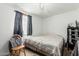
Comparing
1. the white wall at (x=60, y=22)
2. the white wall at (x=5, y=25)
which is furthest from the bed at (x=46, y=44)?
the white wall at (x=5, y=25)

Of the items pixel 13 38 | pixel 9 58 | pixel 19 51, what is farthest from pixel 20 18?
pixel 9 58

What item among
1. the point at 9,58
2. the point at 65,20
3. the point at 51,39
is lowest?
the point at 9,58

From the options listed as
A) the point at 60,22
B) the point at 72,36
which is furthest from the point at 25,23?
the point at 72,36

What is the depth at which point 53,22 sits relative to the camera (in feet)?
5.22

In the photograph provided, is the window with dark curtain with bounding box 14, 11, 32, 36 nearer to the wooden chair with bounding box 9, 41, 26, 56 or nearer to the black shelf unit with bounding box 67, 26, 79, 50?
the wooden chair with bounding box 9, 41, 26, 56

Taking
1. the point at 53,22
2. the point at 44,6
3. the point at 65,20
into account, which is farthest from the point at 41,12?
the point at 65,20

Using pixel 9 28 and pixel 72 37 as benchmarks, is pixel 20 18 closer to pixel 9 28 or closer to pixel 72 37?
pixel 9 28

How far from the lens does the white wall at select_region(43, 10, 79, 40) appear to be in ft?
5.06

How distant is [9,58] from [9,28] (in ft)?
1.38

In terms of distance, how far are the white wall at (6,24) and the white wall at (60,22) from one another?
0.37 ft

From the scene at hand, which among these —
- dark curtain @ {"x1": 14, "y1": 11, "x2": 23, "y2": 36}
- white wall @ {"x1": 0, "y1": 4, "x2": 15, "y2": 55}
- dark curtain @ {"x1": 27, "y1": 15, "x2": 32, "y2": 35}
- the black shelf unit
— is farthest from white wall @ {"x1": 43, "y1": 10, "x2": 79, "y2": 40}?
white wall @ {"x1": 0, "y1": 4, "x2": 15, "y2": 55}

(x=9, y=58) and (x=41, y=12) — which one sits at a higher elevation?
(x=41, y=12)

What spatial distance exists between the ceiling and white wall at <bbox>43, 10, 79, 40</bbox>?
0.20 feet

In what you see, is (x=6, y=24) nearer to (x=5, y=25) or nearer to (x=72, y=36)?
(x=5, y=25)
